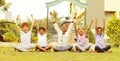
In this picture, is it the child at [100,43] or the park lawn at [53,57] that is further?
the child at [100,43]

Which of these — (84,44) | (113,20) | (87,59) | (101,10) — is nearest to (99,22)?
(101,10)

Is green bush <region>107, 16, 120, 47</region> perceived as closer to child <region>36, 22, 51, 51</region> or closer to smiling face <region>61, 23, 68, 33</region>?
child <region>36, 22, 51, 51</region>

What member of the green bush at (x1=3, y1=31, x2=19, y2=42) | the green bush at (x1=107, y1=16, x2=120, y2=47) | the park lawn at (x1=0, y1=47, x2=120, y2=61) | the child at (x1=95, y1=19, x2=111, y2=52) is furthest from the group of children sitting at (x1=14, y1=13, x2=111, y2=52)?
the green bush at (x1=3, y1=31, x2=19, y2=42)

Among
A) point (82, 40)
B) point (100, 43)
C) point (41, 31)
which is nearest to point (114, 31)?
point (100, 43)

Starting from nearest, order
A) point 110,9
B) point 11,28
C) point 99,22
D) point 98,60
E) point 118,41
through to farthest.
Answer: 1. point 98,60
2. point 118,41
3. point 11,28
4. point 99,22
5. point 110,9

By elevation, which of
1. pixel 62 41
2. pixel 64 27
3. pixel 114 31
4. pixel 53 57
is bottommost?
pixel 114 31

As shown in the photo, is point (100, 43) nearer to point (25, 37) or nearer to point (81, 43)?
point (81, 43)

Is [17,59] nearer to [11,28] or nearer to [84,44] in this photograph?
[84,44]

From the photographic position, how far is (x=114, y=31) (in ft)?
77.6

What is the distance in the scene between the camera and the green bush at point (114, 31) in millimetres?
23356

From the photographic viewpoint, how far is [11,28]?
26.3 metres

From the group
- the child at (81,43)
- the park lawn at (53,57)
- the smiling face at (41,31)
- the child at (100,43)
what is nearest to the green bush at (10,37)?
the smiling face at (41,31)

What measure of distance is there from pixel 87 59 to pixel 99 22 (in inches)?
759

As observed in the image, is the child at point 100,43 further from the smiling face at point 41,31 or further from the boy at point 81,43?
the smiling face at point 41,31
